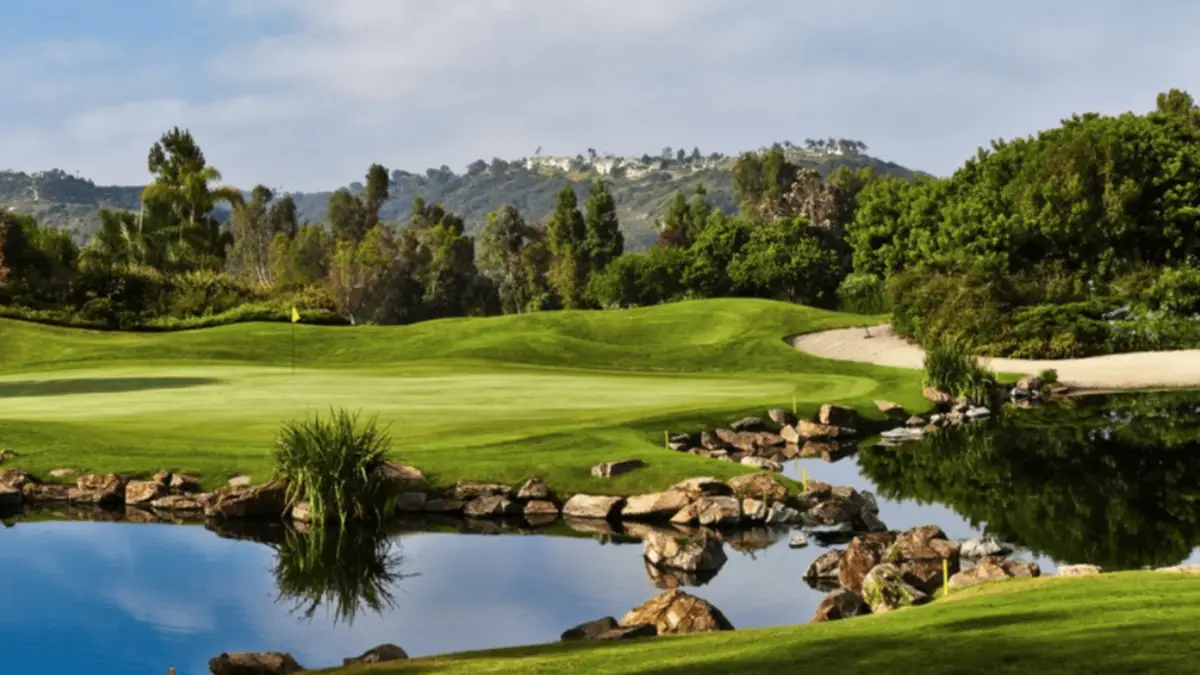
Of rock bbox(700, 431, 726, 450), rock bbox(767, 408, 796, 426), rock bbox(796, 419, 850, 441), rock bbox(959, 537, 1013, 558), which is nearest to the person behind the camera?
rock bbox(959, 537, 1013, 558)

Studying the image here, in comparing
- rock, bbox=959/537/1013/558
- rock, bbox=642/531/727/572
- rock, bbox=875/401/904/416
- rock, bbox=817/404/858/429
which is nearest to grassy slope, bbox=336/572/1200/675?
rock, bbox=959/537/1013/558

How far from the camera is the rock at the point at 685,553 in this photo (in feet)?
63.2

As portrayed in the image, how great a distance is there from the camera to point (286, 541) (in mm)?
21844

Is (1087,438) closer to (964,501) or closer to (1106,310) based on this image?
(964,501)

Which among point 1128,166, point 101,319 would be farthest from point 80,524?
point 1128,166

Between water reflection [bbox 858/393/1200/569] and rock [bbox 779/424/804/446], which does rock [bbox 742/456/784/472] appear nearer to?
water reflection [bbox 858/393/1200/569]

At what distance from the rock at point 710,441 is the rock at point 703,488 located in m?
6.85

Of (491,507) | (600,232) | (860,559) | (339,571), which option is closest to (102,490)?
(339,571)

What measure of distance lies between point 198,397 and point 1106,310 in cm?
3950

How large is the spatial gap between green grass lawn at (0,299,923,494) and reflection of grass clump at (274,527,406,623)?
9.55 ft

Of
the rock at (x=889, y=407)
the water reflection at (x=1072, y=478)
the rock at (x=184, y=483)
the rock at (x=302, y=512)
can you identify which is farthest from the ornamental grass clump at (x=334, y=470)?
the rock at (x=889, y=407)

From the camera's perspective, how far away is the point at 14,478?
2566 cm

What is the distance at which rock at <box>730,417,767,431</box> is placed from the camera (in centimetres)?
3244

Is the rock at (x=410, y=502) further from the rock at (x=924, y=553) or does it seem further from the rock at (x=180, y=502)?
the rock at (x=924, y=553)
